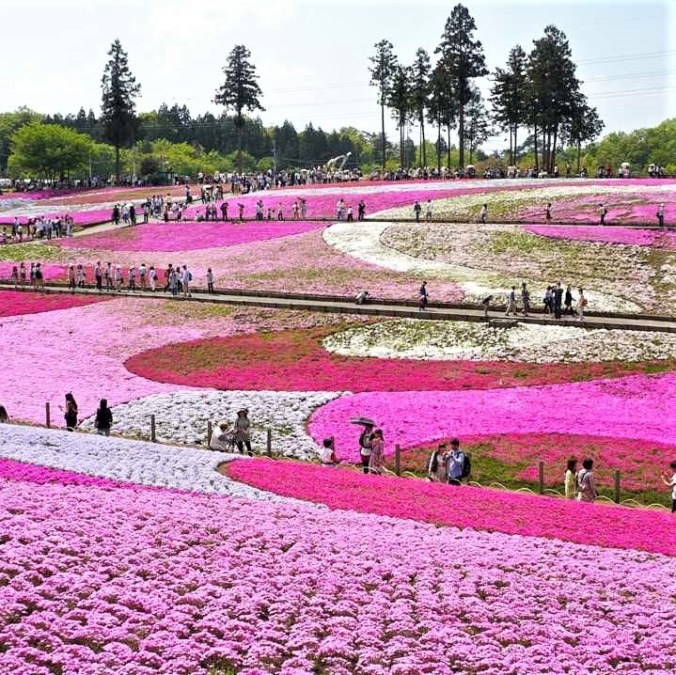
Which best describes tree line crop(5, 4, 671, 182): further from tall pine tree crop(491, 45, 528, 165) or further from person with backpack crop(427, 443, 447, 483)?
person with backpack crop(427, 443, 447, 483)

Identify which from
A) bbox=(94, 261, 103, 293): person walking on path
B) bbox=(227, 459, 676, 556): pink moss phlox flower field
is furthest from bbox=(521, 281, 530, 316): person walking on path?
bbox=(94, 261, 103, 293): person walking on path

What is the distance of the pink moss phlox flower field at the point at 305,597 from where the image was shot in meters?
12.8

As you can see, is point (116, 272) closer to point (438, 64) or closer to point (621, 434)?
point (621, 434)

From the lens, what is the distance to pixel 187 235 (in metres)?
72.1

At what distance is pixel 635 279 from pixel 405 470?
26.7 meters

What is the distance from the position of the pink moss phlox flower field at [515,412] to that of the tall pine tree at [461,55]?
70.0 meters

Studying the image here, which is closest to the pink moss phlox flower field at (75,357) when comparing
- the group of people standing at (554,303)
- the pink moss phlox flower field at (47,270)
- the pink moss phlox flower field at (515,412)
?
the pink moss phlox flower field at (515,412)

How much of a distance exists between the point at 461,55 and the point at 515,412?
248 feet

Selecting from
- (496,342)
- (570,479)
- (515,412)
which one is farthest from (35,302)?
(570,479)

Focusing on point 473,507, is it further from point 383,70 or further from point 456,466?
point 383,70

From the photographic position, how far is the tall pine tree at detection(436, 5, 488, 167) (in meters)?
100

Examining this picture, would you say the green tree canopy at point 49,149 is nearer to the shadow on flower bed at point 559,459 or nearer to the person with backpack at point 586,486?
the shadow on flower bed at point 559,459

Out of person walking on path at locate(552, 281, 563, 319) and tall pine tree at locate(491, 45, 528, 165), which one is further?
tall pine tree at locate(491, 45, 528, 165)

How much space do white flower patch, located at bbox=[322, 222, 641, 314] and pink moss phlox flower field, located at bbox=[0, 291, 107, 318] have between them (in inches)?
609
